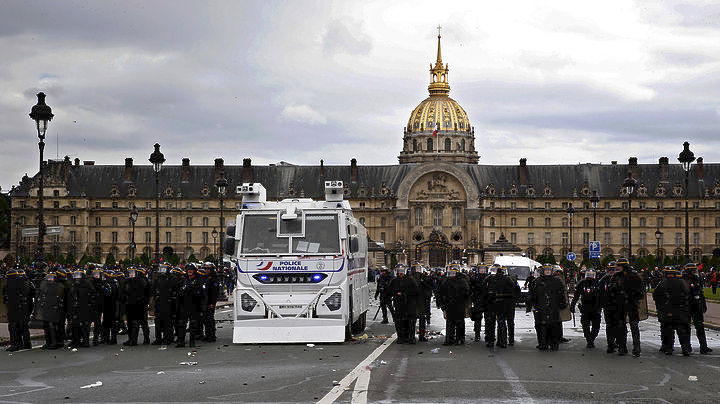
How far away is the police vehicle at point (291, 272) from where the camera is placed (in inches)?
819

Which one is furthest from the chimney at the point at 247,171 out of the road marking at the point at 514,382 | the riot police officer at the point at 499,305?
the road marking at the point at 514,382

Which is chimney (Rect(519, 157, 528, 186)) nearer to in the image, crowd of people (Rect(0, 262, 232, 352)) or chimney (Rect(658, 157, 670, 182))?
chimney (Rect(658, 157, 670, 182))

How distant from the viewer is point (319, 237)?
21.3 meters

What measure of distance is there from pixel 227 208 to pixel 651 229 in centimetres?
4824

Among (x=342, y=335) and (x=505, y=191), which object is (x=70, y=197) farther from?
(x=342, y=335)

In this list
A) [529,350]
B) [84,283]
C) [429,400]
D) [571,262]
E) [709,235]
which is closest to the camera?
[429,400]

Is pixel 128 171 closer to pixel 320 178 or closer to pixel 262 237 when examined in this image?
pixel 320 178

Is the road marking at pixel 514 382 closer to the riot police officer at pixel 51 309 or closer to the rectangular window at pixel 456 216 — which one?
the riot police officer at pixel 51 309

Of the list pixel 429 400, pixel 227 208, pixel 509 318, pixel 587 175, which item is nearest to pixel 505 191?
pixel 587 175

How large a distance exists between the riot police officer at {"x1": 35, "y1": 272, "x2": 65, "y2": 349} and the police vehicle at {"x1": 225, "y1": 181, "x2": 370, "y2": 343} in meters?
3.39

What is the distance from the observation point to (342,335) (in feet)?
68.5

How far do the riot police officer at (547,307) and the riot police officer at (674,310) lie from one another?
1.89 meters

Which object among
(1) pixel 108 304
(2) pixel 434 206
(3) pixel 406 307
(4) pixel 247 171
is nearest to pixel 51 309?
(1) pixel 108 304

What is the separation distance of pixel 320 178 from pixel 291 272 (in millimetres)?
105041
